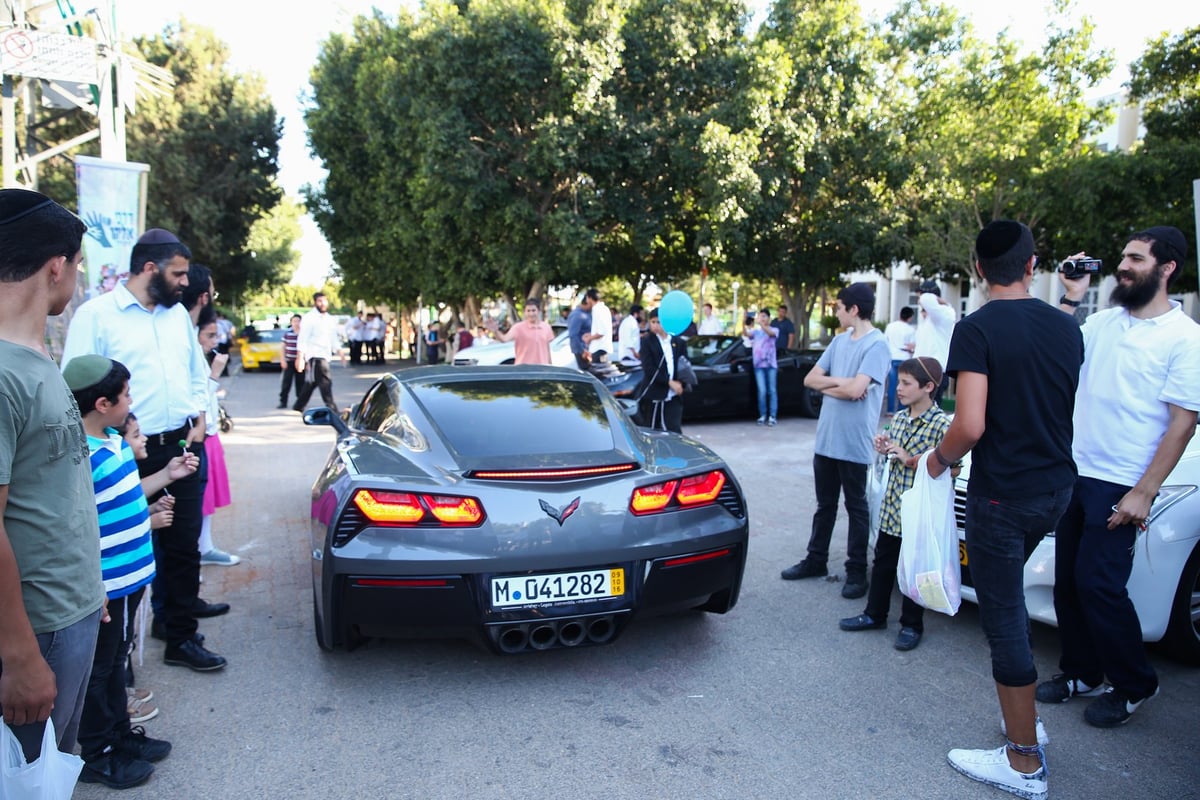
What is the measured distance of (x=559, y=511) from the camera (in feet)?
11.3

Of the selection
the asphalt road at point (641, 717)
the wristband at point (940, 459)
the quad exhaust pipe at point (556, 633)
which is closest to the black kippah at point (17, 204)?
the asphalt road at point (641, 717)

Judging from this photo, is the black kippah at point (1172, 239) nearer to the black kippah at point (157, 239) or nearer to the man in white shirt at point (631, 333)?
the black kippah at point (157, 239)

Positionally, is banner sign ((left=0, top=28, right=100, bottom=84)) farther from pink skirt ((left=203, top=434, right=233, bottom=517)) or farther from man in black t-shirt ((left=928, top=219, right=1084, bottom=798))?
man in black t-shirt ((left=928, top=219, right=1084, bottom=798))

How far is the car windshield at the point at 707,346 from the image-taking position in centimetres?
1246

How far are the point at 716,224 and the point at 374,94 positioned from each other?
345 inches

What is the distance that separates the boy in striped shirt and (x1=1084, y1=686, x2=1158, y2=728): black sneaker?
11.5 feet

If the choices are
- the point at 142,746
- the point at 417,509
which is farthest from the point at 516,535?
the point at 142,746

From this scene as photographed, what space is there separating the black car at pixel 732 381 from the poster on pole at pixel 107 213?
7.04 m

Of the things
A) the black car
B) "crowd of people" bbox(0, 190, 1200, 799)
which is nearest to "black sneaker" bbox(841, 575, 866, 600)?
"crowd of people" bbox(0, 190, 1200, 799)

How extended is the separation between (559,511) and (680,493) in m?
0.61

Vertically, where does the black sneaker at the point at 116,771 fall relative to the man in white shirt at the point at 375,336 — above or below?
below

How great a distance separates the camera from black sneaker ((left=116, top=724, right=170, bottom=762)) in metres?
2.92

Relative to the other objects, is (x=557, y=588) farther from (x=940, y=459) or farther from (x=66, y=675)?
(x=66, y=675)

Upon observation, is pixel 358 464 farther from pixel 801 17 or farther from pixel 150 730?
pixel 801 17
